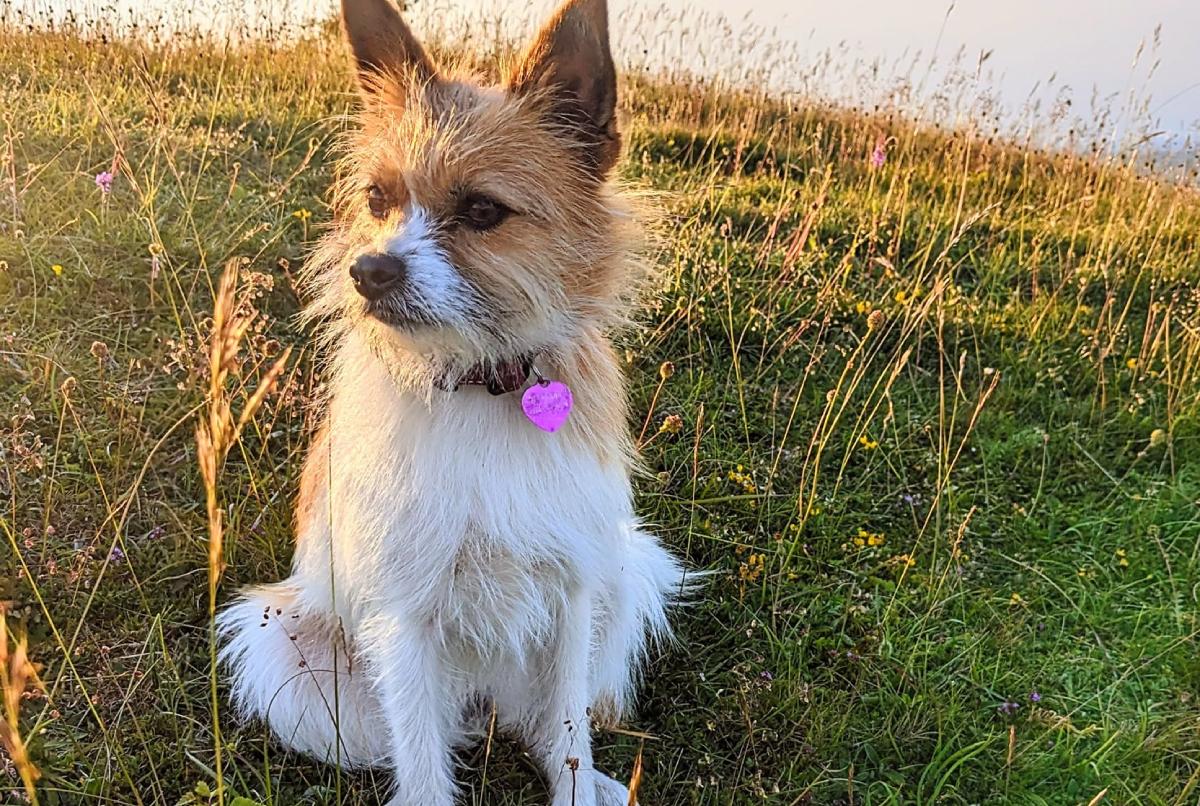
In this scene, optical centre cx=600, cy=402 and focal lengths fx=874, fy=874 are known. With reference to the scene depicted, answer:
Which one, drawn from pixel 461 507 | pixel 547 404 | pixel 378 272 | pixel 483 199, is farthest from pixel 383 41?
pixel 461 507

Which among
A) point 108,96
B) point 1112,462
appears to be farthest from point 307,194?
point 1112,462

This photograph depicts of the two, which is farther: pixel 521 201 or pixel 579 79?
pixel 579 79

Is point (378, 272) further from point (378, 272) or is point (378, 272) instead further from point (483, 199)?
point (483, 199)

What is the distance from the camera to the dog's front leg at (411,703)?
224 cm

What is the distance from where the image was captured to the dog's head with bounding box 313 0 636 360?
1935mm

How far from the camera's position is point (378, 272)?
1845mm

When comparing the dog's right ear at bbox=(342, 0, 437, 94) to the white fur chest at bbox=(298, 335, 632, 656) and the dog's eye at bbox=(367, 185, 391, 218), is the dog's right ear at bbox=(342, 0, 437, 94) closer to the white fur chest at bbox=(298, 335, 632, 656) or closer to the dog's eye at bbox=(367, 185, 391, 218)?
the dog's eye at bbox=(367, 185, 391, 218)

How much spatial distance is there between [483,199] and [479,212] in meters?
0.03

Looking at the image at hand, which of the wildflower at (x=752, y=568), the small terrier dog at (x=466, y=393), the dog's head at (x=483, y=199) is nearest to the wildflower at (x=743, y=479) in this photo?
the wildflower at (x=752, y=568)

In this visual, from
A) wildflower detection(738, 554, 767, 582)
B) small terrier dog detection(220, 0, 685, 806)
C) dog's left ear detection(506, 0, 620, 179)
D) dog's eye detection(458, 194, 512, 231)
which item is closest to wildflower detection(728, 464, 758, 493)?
wildflower detection(738, 554, 767, 582)

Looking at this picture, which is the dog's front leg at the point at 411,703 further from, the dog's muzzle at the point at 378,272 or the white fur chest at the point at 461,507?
the dog's muzzle at the point at 378,272

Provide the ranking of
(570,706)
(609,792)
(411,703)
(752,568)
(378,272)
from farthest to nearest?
(752,568) → (609,792) → (570,706) → (411,703) → (378,272)

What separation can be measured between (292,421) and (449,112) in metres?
1.73

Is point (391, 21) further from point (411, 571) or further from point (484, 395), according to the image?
point (411, 571)
